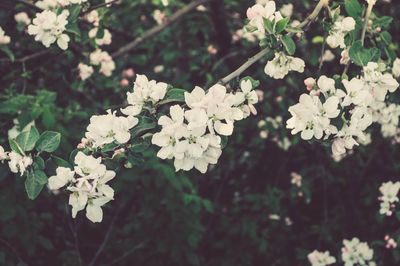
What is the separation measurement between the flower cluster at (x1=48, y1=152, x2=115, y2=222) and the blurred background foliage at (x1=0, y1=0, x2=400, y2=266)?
0.82 metres

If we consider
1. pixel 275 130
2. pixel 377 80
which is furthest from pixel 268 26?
pixel 275 130

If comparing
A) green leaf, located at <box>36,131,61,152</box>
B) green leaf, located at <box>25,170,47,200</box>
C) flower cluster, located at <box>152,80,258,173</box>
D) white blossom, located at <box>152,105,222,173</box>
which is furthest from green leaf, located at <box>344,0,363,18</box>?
green leaf, located at <box>25,170,47,200</box>

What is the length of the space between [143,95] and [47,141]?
A: 363 mm

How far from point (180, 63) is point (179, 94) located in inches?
103

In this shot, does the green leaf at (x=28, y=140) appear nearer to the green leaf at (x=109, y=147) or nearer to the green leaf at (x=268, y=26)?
the green leaf at (x=109, y=147)

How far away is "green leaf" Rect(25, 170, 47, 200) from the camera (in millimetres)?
1553

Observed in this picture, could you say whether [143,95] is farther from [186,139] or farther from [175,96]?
[186,139]

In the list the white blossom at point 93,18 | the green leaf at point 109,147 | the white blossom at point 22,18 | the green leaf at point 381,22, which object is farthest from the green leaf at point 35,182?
the green leaf at point 381,22

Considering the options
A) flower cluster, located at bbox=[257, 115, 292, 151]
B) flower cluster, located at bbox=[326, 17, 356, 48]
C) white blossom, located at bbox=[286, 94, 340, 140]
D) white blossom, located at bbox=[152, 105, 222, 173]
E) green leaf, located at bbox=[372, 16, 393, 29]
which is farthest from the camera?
flower cluster, located at bbox=[257, 115, 292, 151]

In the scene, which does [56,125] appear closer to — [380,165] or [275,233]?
[275,233]

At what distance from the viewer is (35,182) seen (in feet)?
5.16

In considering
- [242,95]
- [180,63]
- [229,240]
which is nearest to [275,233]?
[229,240]

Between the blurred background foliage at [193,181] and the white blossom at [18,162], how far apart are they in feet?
2.13

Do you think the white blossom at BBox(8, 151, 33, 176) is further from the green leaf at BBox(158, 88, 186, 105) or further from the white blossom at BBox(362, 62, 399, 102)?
the white blossom at BBox(362, 62, 399, 102)
